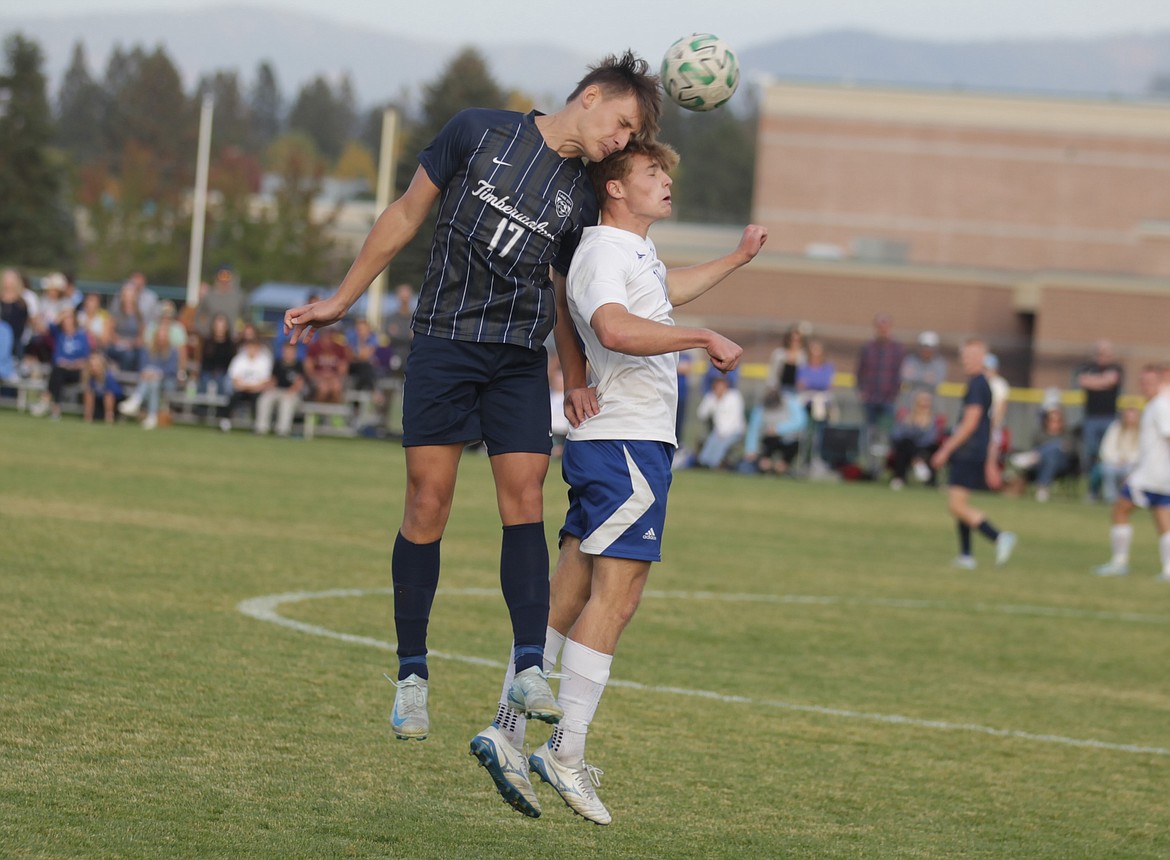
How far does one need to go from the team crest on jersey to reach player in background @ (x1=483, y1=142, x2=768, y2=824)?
12 cm

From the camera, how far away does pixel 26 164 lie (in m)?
70.1

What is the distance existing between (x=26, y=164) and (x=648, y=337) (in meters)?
70.9

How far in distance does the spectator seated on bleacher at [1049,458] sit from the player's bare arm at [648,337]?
20.1 metres

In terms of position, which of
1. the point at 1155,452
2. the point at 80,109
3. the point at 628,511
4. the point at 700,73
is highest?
the point at 80,109

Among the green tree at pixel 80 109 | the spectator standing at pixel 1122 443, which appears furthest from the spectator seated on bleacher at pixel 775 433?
the green tree at pixel 80 109

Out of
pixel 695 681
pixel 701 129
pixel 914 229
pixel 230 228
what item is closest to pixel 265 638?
pixel 695 681

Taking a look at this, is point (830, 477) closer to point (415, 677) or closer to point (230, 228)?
point (415, 677)

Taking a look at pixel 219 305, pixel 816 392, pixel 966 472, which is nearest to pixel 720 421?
pixel 816 392

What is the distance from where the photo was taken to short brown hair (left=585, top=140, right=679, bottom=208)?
5211 mm

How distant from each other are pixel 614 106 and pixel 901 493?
18.2m

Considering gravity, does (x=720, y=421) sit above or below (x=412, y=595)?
above

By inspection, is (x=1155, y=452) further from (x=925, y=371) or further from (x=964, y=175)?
(x=964, y=175)

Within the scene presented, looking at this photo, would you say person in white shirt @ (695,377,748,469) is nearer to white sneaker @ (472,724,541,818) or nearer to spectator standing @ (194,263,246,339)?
spectator standing @ (194,263,246,339)

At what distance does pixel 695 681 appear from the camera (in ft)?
25.8
